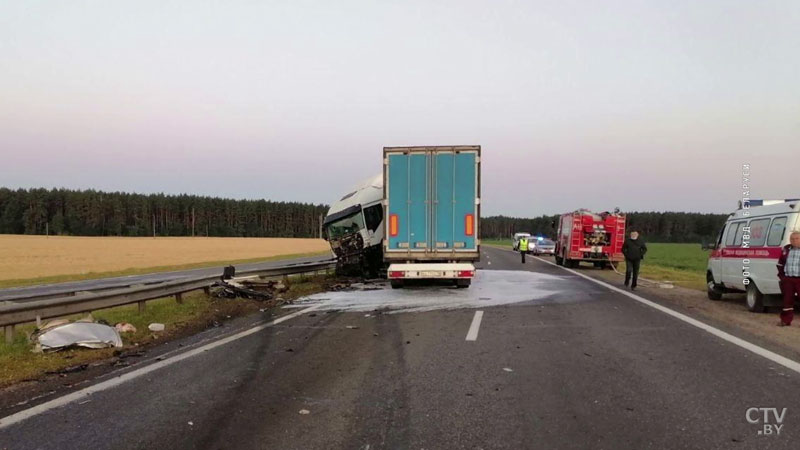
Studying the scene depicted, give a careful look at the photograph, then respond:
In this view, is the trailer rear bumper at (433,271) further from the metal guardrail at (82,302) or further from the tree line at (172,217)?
the tree line at (172,217)

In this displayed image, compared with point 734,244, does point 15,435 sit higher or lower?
lower

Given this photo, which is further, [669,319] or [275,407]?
[669,319]

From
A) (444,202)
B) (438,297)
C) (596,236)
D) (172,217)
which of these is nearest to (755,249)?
(438,297)

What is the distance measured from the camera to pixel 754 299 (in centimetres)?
1084

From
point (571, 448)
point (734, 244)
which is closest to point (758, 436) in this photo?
point (571, 448)

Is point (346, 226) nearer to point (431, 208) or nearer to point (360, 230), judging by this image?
point (360, 230)

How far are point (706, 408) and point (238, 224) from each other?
143 metres

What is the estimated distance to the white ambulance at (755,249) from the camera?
10039 mm

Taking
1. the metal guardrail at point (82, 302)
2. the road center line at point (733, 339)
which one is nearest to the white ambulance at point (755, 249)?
the road center line at point (733, 339)

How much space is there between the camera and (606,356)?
6.91 metres

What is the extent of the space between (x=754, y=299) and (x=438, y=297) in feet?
21.6

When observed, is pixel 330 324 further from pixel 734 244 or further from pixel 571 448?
pixel 734 244

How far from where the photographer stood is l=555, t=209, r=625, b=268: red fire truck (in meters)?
25.3

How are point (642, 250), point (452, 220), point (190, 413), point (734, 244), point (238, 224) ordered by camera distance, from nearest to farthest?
point (190, 413), point (734, 244), point (452, 220), point (642, 250), point (238, 224)
